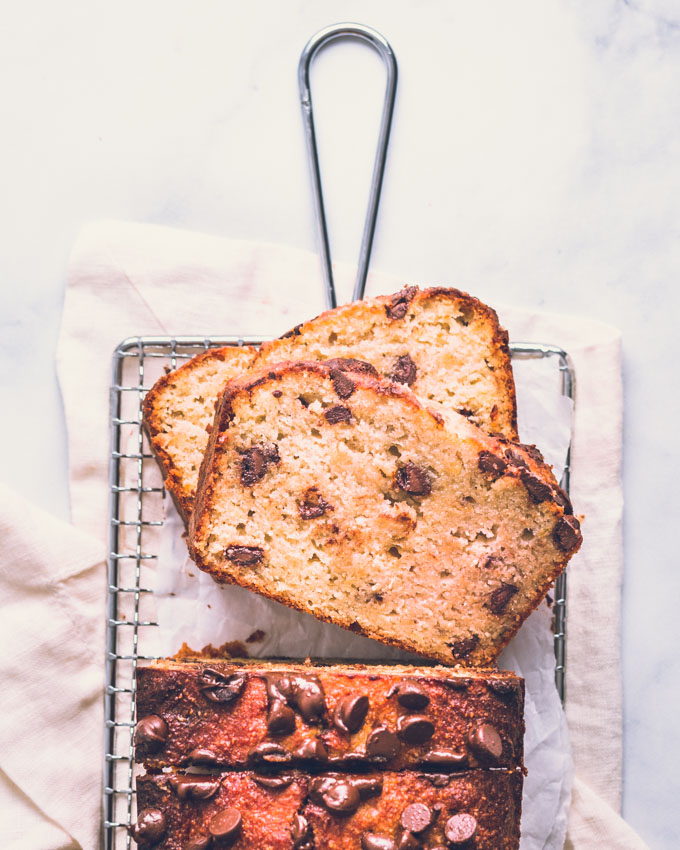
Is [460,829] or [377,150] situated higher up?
[377,150]

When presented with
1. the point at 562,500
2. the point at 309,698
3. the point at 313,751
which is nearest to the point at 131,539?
the point at 309,698

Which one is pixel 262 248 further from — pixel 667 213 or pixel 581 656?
pixel 581 656

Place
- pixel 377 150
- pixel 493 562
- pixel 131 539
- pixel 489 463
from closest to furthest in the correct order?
pixel 489 463 < pixel 493 562 < pixel 131 539 < pixel 377 150

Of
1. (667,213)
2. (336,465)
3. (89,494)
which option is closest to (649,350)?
(667,213)

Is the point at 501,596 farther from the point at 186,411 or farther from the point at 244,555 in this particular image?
the point at 186,411

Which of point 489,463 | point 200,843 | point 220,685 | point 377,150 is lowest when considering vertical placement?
point 200,843

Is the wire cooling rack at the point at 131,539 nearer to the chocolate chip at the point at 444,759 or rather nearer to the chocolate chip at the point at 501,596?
the chocolate chip at the point at 501,596

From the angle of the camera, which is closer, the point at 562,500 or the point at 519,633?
the point at 562,500

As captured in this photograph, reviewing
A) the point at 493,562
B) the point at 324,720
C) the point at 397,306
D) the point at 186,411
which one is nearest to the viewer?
the point at 324,720
